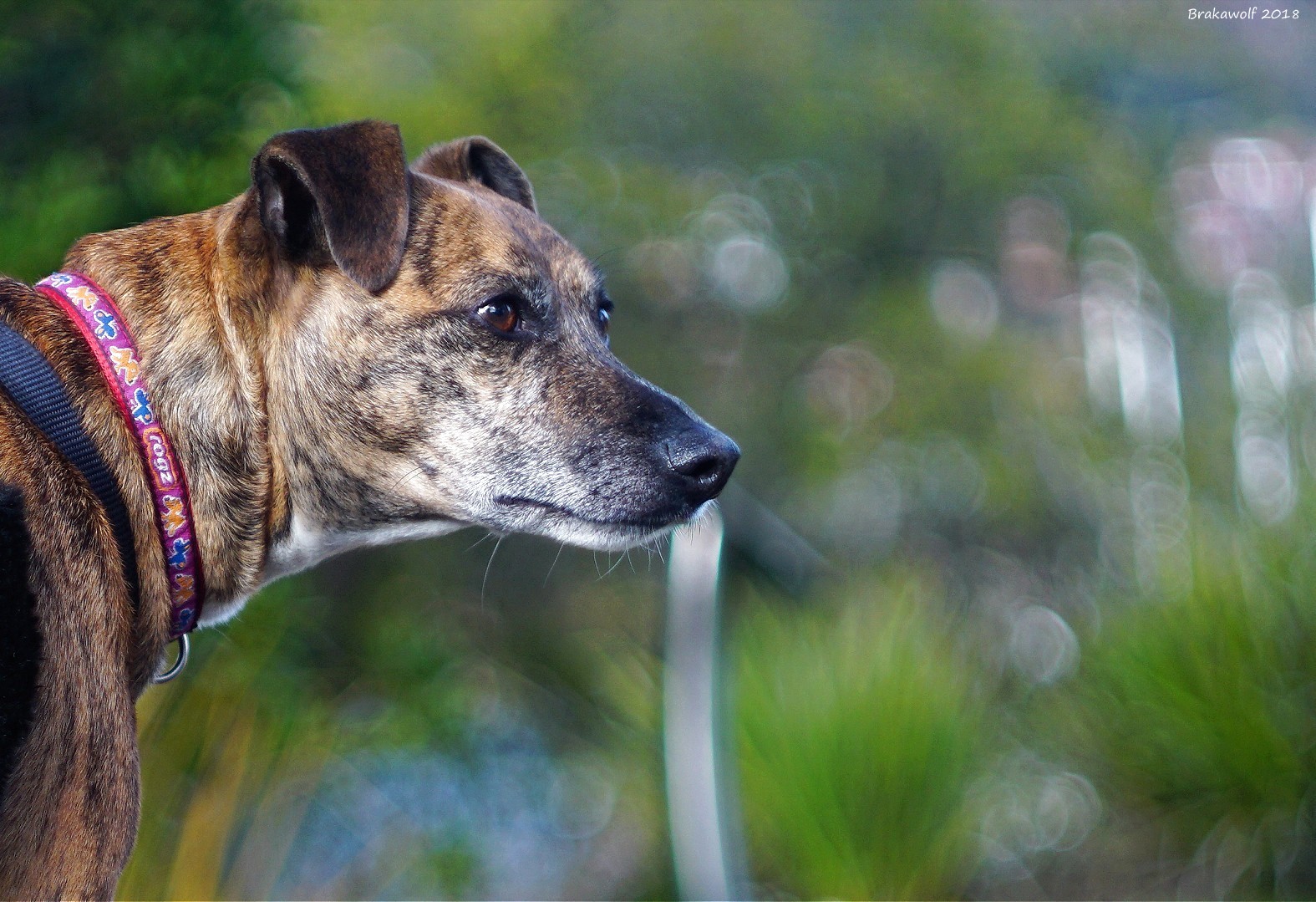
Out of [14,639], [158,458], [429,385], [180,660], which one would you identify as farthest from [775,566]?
[14,639]

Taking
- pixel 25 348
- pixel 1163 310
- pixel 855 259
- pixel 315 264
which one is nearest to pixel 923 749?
pixel 315 264

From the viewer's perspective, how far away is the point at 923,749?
3922 millimetres

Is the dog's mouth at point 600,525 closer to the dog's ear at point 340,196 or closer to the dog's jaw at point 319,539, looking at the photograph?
the dog's jaw at point 319,539

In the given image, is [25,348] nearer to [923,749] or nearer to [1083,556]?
[923,749]

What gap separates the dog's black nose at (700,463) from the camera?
2.40 m

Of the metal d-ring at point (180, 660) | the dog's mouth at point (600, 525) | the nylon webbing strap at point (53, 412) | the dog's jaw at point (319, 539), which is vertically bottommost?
the metal d-ring at point (180, 660)

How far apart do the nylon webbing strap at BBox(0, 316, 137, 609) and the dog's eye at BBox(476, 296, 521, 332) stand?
82 cm

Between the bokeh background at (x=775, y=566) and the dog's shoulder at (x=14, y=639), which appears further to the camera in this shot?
the bokeh background at (x=775, y=566)

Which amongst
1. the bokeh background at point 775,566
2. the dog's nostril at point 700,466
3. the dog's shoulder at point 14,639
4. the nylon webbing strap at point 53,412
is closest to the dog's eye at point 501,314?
the dog's nostril at point 700,466

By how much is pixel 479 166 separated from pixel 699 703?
1688 mm

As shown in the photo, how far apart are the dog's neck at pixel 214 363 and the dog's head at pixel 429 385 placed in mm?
42

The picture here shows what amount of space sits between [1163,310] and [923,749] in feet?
16.1

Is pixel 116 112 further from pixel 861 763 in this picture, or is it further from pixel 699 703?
pixel 861 763

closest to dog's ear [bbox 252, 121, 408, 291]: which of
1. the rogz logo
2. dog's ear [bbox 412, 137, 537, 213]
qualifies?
the rogz logo
